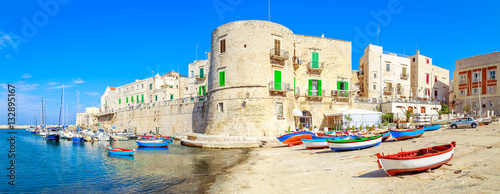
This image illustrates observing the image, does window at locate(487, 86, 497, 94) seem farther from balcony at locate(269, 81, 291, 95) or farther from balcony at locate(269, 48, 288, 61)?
balcony at locate(269, 48, 288, 61)

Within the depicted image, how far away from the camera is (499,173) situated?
840 centimetres

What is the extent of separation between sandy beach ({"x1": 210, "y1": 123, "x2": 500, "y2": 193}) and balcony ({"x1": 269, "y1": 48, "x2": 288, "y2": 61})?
43.2 ft

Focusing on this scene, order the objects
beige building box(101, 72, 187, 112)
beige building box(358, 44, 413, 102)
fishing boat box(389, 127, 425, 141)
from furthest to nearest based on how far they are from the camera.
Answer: beige building box(101, 72, 187, 112)
beige building box(358, 44, 413, 102)
fishing boat box(389, 127, 425, 141)

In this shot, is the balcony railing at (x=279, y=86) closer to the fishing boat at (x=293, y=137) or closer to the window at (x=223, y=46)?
the fishing boat at (x=293, y=137)

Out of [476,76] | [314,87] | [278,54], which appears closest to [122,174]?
[278,54]

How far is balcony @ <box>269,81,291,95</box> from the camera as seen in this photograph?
26142mm

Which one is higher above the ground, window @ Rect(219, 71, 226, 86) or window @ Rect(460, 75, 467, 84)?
window @ Rect(460, 75, 467, 84)

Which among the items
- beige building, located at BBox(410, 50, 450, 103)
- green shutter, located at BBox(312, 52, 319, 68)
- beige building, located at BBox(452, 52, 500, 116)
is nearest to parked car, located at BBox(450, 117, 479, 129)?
green shutter, located at BBox(312, 52, 319, 68)

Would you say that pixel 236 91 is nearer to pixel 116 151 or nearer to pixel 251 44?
pixel 251 44

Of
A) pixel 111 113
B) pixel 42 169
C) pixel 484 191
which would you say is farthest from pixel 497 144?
pixel 111 113

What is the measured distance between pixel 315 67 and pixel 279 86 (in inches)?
Answer: 240

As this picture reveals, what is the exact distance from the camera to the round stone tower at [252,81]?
1013 inches

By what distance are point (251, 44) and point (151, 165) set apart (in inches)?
564

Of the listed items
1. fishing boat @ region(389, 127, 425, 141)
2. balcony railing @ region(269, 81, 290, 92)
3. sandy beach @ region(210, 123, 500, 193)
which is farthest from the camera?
balcony railing @ region(269, 81, 290, 92)
